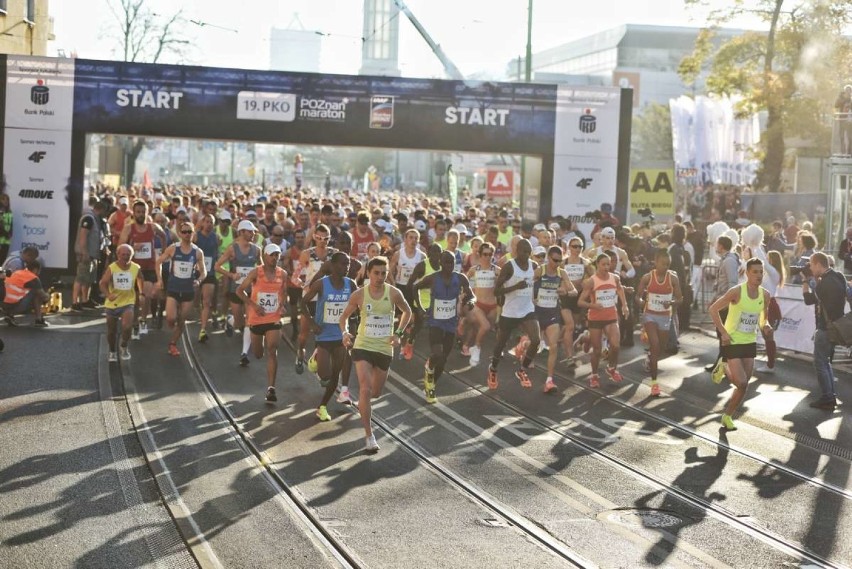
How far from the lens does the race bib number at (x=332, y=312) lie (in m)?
12.7

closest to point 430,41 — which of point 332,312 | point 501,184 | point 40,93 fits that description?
point 501,184

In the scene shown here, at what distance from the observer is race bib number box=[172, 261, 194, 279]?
1691 centimetres

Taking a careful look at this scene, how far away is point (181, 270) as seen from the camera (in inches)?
666

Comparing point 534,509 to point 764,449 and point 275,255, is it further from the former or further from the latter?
point 275,255

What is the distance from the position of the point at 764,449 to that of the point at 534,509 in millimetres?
3696

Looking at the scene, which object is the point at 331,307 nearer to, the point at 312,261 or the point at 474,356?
the point at 312,261

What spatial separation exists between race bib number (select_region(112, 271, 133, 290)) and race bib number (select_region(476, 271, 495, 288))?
14.6 ft

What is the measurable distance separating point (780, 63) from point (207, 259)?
94.2 ft

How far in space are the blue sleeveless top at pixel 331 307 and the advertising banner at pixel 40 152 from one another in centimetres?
1362

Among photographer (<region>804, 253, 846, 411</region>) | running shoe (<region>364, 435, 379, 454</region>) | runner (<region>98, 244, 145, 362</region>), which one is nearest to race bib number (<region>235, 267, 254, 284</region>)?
runner (<region>98, 244, 145, 362</region>)

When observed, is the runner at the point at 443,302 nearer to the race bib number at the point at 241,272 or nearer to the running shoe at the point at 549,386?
the running shoe at the point at 549,386

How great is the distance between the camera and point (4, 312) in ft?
64.7

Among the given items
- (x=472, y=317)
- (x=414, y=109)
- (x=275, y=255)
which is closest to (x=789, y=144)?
(x=414, y=109)

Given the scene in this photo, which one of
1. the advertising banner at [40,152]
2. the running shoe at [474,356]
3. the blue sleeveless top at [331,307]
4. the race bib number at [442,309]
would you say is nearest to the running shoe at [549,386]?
the race bib number at [442,309]
